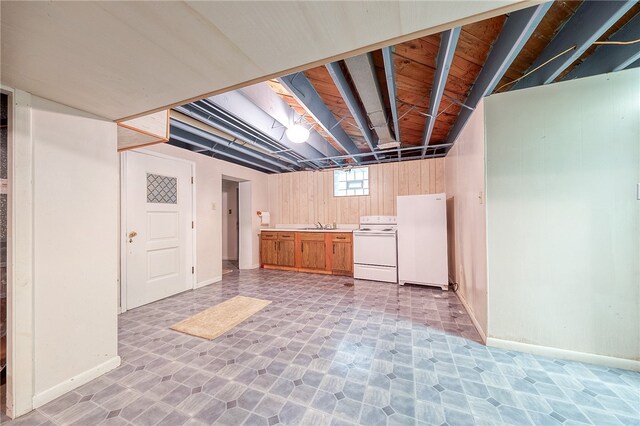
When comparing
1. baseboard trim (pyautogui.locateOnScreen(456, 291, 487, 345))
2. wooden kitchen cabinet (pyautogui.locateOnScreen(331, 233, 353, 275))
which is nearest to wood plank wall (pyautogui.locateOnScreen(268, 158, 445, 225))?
wooden kitchen cabinet (pyautogui.locateOnScreen(331, 233, 353, 275))

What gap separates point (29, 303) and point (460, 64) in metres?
3.73

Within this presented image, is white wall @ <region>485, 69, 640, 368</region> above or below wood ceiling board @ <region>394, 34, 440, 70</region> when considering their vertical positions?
below

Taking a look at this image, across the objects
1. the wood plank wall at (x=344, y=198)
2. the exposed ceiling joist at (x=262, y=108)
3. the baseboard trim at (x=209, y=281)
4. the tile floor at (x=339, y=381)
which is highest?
the exposed ceiling joist at (x=262, y=108)

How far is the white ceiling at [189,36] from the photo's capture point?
81 cm

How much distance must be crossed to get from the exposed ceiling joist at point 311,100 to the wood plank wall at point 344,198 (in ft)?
5.63

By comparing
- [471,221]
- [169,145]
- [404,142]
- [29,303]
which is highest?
[404,142]

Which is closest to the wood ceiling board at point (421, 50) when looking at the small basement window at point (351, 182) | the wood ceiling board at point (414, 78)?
the wood ceiling board at point (414, 78)

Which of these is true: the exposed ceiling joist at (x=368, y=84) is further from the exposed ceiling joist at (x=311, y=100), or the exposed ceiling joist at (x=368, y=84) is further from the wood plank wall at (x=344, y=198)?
the wood plank wall at (x=344, y=198)

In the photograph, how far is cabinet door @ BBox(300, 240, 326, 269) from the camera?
15.5 ft

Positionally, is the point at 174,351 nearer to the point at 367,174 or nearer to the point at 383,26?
the point at 383,26

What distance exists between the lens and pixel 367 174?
494cm

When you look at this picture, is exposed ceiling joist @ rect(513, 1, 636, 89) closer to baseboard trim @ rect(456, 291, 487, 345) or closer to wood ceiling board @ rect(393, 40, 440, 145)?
wood ceiling board @ rect(393, 40, 440, 145)

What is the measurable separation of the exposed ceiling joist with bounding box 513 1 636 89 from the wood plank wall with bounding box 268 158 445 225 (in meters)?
2.51

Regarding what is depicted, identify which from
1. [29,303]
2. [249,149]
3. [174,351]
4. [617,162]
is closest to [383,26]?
[617,162]
